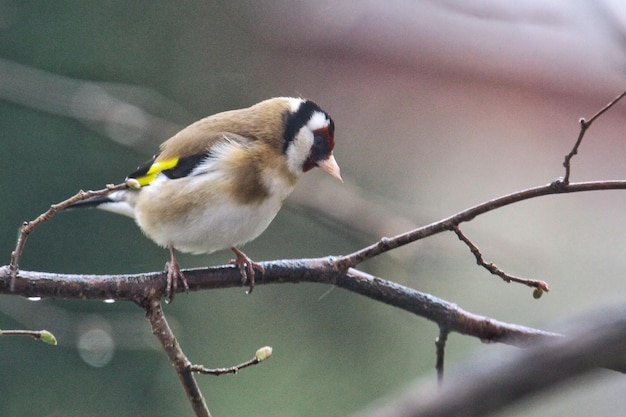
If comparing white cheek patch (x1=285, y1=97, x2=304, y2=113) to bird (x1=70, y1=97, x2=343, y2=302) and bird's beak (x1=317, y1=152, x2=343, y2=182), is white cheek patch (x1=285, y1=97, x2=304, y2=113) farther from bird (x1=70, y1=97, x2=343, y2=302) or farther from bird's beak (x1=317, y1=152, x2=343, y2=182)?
bird's beak (x1=317, y1=152, x2=343, y2=182)

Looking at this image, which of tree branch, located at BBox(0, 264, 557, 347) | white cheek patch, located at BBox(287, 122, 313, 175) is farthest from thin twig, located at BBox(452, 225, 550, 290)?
white cheek patch, located at BBox(287, 122, 313, 175)

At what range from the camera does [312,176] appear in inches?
163

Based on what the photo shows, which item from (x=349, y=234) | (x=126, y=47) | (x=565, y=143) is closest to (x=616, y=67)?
(x=349, y=234)

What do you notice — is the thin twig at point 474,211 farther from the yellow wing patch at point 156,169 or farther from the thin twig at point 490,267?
the yellow wing patch at point 156,169

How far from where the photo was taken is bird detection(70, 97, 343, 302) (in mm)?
2631

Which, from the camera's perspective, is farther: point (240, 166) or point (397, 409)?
point (240, 166)

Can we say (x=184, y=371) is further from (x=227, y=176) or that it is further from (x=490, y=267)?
(x=227, y=176)

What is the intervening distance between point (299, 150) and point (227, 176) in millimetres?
300

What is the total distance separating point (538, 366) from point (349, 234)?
3.00 meters

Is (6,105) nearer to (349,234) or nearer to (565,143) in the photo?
(349,234)

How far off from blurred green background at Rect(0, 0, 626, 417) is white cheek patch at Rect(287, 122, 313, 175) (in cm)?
76

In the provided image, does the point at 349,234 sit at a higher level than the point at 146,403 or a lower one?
lower

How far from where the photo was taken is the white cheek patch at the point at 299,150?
2793 millimetres

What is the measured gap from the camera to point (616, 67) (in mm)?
1758
